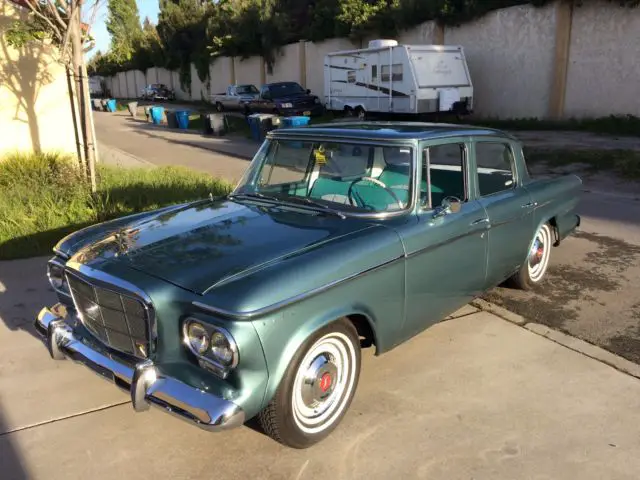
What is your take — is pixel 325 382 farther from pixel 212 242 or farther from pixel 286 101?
pixel 286 101

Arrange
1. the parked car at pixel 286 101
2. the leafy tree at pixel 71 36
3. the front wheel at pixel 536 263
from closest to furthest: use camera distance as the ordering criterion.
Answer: the front wheel at pixel 536 263, the leafy tree at pixel 71 36, the parked car at pixel 286 101

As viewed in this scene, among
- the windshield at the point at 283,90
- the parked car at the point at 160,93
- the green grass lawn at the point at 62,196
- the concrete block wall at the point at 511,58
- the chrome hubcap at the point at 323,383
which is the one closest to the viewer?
the chrome hubcap at the point at 323,383

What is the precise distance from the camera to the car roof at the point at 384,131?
11.9ft

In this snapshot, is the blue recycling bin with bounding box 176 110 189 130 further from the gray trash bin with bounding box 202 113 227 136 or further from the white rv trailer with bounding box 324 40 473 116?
the white rv trailer with bounding box 324 40 473 116

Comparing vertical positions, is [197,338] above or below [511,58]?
below

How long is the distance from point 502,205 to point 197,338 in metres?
2.59

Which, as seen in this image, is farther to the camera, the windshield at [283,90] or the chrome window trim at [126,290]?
the windshield at [283,90]

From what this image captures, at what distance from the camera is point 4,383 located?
11.8ft

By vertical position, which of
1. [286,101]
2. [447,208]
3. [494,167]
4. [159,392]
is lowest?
[159,392]

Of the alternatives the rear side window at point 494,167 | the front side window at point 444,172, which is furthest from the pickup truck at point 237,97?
the front side window at point 444,172

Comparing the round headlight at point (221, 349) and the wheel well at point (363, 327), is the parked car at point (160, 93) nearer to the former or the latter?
the wheel well at point (363, 327)

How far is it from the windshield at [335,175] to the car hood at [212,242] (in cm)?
29

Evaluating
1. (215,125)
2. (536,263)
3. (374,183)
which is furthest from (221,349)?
(215,125)

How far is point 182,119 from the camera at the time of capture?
23672 mm
